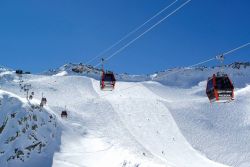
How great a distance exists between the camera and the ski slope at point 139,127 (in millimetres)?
49062

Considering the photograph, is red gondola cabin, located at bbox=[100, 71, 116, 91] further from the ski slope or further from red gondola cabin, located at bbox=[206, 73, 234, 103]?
the ski slope

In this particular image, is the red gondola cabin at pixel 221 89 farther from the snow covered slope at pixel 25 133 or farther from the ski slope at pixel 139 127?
the snow covered slope at pixel 25 133

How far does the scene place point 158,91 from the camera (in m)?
104

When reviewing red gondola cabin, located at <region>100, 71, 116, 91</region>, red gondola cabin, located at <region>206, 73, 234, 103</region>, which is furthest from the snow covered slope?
red gondola cabin, located at <region>206, 73, 234, 103</region>

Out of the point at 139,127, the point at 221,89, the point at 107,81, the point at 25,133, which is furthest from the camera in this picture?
the point at 139,127

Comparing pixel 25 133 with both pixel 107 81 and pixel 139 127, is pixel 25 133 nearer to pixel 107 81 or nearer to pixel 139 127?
pixel 139 127

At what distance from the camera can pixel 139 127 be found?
6575 centimetres

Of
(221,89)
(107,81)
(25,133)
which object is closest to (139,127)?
(25,133)

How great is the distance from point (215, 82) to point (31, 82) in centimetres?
7362

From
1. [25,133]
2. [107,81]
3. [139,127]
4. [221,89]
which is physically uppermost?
[107,81]

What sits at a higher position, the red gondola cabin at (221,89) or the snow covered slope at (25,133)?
the red gondola cabin at (221,89)

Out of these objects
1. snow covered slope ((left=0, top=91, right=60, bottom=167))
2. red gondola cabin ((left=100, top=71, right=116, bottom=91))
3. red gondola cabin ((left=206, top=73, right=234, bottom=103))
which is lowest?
snow covered slope ((left=0, top=91, right=60, bottom=167))

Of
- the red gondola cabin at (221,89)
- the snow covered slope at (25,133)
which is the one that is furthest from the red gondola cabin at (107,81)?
the snow covered slope at (25,133)

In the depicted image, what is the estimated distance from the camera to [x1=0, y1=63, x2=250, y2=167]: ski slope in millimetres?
49062
